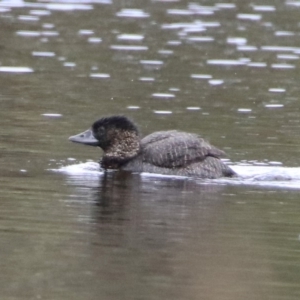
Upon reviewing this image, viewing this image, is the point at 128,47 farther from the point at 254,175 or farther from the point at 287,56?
the point at 254,175

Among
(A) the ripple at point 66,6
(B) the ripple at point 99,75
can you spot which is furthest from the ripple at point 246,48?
(A) the ripple at point 66,6

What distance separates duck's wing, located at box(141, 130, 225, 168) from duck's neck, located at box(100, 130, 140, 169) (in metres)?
0.45

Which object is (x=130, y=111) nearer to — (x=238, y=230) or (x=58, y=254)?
(x=238, y=230)

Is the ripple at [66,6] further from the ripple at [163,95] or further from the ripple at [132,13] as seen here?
the ripple at [163,95]

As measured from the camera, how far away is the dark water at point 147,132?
9547mm

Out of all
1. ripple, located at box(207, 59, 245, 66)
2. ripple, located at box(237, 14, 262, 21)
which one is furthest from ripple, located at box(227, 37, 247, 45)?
ripple, located at box(237, 14, 262, 21)

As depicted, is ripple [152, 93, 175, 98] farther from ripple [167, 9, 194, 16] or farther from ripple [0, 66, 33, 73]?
ripple [167, 9, 194, 16]

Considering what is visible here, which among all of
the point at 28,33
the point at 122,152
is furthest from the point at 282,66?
the point at 122,152

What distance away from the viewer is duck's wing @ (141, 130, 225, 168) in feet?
46.3

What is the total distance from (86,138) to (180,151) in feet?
4.33

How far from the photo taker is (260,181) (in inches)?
536

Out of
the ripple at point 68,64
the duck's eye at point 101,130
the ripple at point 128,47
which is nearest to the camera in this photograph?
the duck's eye at point 101,130

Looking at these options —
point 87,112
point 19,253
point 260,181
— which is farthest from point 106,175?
point 19,253

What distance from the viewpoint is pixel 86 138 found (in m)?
14.8
